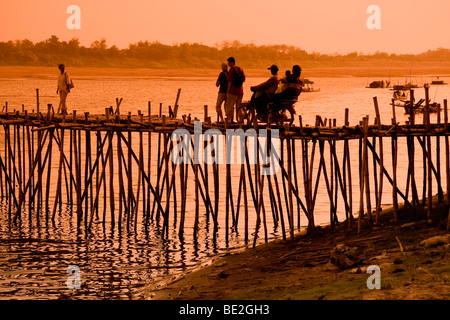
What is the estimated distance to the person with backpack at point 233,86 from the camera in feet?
68.0

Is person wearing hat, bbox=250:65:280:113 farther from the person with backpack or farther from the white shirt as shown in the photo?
the white shirt

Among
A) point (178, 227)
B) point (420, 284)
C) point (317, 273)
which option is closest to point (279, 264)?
point (317, 273)

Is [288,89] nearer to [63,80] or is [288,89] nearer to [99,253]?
[99,253]

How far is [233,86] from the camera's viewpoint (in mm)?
20875

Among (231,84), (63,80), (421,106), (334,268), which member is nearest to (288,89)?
(231,84)

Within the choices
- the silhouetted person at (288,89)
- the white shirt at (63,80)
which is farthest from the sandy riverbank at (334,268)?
the white shirt at (63,80)

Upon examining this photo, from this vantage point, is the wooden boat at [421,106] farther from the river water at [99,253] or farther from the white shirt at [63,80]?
the white shirt at [63,80]

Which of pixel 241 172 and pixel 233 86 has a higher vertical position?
pixel 233 86

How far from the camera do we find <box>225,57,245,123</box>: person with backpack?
20.7 meters

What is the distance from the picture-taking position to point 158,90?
110 metres

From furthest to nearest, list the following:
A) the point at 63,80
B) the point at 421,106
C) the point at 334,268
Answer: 1. the point at 421,106
2. the point at 63,80
3. the point at 334,268

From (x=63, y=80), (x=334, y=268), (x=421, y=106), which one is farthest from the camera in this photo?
(x=421, y=106)

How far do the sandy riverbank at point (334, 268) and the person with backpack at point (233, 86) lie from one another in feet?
12.1

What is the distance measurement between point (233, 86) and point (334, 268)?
7573 millimetres
